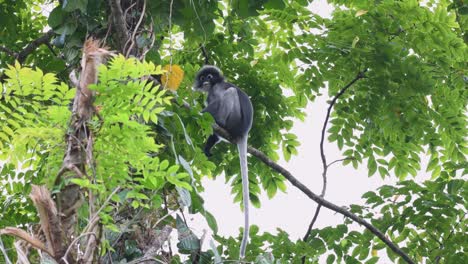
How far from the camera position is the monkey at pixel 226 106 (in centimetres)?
551

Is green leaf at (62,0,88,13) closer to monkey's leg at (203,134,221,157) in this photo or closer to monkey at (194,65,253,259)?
monkey at (194,65,253,259)

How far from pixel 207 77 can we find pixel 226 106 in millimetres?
455

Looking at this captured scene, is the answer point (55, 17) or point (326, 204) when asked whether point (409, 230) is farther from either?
point (55, 17)

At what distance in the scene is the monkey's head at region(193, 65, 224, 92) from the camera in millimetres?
5770

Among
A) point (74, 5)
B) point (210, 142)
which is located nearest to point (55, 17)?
point (74, 5)

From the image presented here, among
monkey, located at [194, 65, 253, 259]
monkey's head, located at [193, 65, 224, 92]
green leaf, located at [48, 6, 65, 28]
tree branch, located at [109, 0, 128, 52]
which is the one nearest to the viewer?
tree branch, located at [109, 0, 128, 52]

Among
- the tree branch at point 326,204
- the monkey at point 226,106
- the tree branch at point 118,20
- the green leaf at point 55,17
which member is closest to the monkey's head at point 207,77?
the monkey at point 226,106

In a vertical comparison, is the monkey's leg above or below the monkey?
below

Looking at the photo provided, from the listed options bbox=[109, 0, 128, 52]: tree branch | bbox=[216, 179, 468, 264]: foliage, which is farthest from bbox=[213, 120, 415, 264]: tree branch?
bbox=[109, 0, 128, 52]: tree branch

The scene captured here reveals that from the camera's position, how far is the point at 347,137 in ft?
19.1

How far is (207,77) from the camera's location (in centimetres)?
595

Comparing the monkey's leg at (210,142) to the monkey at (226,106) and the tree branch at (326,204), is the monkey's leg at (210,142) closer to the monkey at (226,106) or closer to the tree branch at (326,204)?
the monkey at (226,106)

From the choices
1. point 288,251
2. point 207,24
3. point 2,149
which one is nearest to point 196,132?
point 207,24

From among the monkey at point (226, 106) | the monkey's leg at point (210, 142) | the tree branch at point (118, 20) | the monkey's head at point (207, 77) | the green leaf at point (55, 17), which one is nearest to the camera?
the tree branch at point (118, 20)
